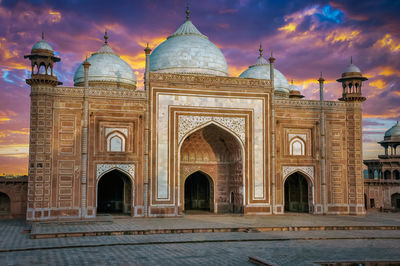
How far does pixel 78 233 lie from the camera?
39.1ft

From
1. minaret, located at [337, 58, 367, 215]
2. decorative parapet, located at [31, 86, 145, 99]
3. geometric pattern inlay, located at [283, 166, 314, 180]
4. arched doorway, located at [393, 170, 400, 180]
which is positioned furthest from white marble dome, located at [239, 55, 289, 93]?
arched doorway, located at [393, 170, 400, 180]

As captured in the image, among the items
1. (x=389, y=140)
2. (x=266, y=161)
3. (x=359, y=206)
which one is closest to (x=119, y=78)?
(x=266, y=161)

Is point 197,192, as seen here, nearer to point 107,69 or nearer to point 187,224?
point 187,224

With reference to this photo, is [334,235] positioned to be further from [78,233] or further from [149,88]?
[149,88]

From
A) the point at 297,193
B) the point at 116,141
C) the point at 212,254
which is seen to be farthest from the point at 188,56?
the point at 212,254

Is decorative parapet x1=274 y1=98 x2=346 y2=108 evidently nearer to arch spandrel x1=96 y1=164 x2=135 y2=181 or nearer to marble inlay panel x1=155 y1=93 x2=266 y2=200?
marble inlay panel x1=155 y1=93 x2=266 y2=200

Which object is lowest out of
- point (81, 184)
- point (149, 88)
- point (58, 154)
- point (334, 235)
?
point (334, 235)

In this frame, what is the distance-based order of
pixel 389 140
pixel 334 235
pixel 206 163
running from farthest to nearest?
pixel 389 140
pixel 206 163
pixel 334 235

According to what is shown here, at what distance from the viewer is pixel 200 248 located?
10.2 meters

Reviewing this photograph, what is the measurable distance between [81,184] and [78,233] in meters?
4.26

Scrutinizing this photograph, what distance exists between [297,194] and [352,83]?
216 inches

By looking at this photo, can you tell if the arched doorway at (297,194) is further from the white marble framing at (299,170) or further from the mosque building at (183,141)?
the white marble framing at (299,170)

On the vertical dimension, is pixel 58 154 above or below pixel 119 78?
below

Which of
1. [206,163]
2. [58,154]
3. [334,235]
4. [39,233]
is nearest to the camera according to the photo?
[39,233]
